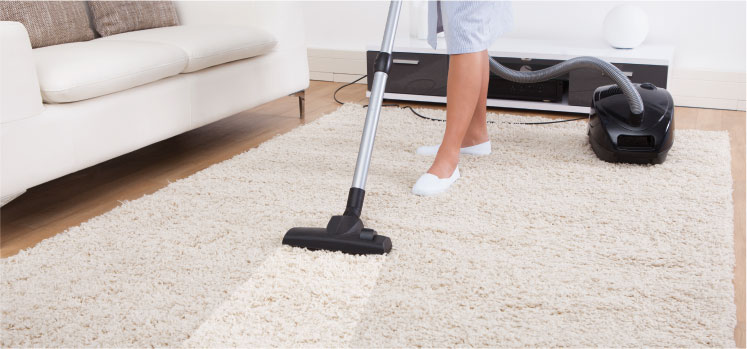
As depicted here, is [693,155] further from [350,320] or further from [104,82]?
[104,82]

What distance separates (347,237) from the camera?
4.57 feet

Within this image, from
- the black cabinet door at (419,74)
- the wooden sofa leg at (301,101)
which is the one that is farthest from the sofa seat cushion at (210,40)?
the black cabinet door at (419,74)

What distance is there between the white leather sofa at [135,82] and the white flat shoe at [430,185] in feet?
2.52

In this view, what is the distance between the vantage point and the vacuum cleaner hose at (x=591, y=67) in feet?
6.45

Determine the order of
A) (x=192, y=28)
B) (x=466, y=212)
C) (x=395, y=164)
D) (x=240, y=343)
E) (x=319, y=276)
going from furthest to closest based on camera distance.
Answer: (x=192, y=28) < (x=395, y=164) < (x=466, y=212) < (x=319, y=276) < (x=240, y=343)

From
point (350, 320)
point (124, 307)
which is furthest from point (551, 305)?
point (124, 307)

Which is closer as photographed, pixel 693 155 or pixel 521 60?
pixel 693 155

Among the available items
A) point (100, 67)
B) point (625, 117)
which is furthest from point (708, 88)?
point (100, 67)

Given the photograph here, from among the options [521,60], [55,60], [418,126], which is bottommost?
[418,126]

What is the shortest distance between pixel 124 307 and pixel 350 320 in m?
0.41

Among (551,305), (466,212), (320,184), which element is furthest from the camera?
(320,184)

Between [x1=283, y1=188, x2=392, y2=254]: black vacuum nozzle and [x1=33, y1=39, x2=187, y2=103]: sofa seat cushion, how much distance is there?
0.67 meters

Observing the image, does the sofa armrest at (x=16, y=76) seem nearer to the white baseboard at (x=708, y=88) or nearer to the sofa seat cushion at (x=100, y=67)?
the sofa seat cushion at (x=100, y=67)

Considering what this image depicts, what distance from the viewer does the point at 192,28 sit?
7.50 feet
